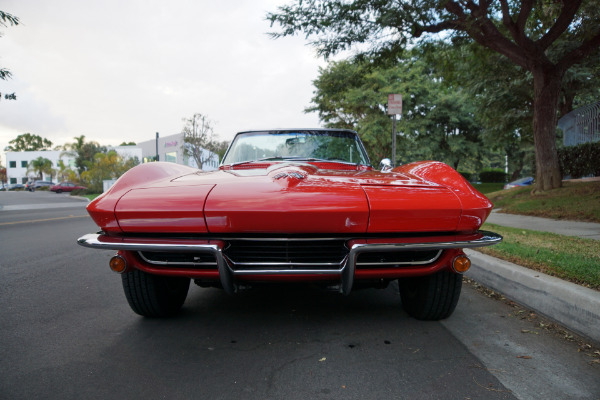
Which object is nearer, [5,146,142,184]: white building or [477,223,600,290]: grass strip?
[477,223,600,290]: grass strip

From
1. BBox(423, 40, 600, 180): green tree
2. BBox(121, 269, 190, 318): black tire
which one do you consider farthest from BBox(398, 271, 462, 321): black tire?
BBox(423, 40, 600, 180): green tree

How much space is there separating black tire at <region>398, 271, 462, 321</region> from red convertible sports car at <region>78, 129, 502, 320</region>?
0.03 meters

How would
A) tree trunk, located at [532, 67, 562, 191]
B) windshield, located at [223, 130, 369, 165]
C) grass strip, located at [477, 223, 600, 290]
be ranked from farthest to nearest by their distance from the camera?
1. tree trunk, located at [532, 67, 562, 191]
2. windshield, located at [223, 130, 369, 165]
3. grass strip, located at [477, 223, 600, 290]

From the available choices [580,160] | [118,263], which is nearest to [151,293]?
[118,263]

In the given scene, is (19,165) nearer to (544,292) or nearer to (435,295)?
(435,295)

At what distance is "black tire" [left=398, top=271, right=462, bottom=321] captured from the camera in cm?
254

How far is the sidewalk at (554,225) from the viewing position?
5.62 metres

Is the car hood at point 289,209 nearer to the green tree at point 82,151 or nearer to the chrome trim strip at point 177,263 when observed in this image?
the chrome trim strip at point 177,263

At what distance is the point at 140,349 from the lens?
7.50 feet

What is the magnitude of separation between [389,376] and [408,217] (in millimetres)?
790

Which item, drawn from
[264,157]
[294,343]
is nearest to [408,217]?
[294,343]

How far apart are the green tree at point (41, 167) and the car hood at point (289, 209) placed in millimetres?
78007

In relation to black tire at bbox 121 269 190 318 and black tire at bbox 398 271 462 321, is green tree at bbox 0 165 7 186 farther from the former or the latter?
black tire at bbox 398 271 462 321

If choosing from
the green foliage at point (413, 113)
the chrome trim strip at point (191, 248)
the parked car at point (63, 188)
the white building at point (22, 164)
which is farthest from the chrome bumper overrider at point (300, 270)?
the white building at point (22, 164)
